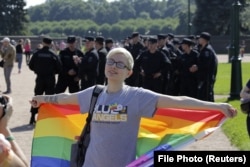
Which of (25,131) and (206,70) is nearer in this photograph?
(25,131)

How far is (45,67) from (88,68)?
3.63 ft

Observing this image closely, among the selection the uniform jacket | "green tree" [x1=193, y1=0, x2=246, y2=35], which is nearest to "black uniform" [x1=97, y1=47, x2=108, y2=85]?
the uniform jacket

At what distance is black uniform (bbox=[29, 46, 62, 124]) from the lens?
1534 centimetres

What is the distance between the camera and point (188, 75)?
56.6 ft

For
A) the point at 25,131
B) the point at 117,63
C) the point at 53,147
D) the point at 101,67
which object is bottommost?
the point at 25,131

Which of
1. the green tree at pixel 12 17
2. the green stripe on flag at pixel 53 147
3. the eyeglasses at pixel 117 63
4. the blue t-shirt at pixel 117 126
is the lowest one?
the green tree at pixel 12 17

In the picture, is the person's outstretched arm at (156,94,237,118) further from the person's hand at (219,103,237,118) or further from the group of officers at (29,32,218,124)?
the group of officers at (29,32,218,124)

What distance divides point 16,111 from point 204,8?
6206 centimetres

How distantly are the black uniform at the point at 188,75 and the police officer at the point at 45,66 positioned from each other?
3336 millimetres

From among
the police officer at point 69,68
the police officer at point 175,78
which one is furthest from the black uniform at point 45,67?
the police officer at point 175,78

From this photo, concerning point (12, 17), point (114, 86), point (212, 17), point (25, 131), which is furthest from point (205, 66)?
point (12, 17)

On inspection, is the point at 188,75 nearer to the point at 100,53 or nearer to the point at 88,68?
the point at 100,53

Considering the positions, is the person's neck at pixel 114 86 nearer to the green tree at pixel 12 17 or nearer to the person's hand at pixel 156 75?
the person's hand at pixel 156 75

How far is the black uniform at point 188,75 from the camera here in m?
17.1
